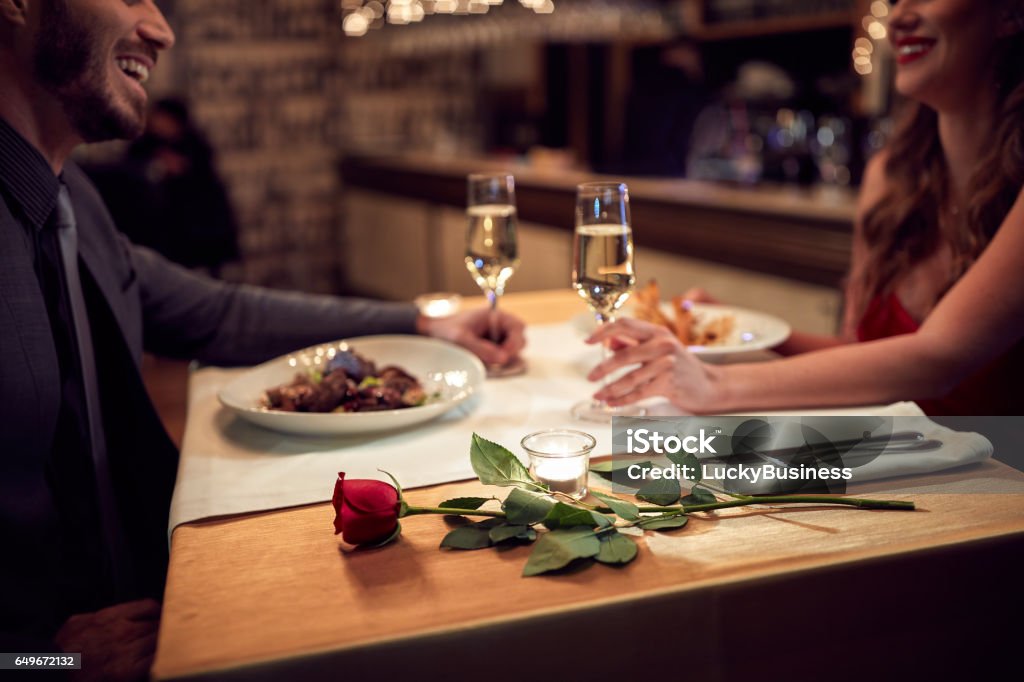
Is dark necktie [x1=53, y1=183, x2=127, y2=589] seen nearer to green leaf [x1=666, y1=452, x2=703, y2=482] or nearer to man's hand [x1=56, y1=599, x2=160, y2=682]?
man's hand [x1=56, y1=599, x2=160, y2=682]

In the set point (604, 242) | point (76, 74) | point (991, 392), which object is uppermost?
point (76, 74)

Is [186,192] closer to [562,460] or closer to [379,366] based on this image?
[379,366]

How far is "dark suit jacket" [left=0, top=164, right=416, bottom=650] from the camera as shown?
1.17m

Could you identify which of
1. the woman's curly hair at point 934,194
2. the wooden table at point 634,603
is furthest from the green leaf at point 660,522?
the woman's curly hair at point 934,194

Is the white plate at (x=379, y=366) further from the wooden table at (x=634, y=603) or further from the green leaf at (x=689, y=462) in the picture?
the green leaf at (x=689, y=462)

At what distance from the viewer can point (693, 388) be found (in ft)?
4.27

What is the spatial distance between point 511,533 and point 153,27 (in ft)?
3.64

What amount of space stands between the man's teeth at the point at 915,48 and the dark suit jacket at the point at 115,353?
3.51 feet

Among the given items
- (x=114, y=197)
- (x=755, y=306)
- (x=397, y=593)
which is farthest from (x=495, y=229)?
(x=114, y=197)

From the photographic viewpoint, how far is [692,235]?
366 cm

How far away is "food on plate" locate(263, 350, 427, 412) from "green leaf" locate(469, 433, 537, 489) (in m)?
0.33

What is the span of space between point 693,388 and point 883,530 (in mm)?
416

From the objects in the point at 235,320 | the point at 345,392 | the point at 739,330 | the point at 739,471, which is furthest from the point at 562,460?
the point at 235,320

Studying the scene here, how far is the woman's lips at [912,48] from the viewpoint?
1616 millimetres
